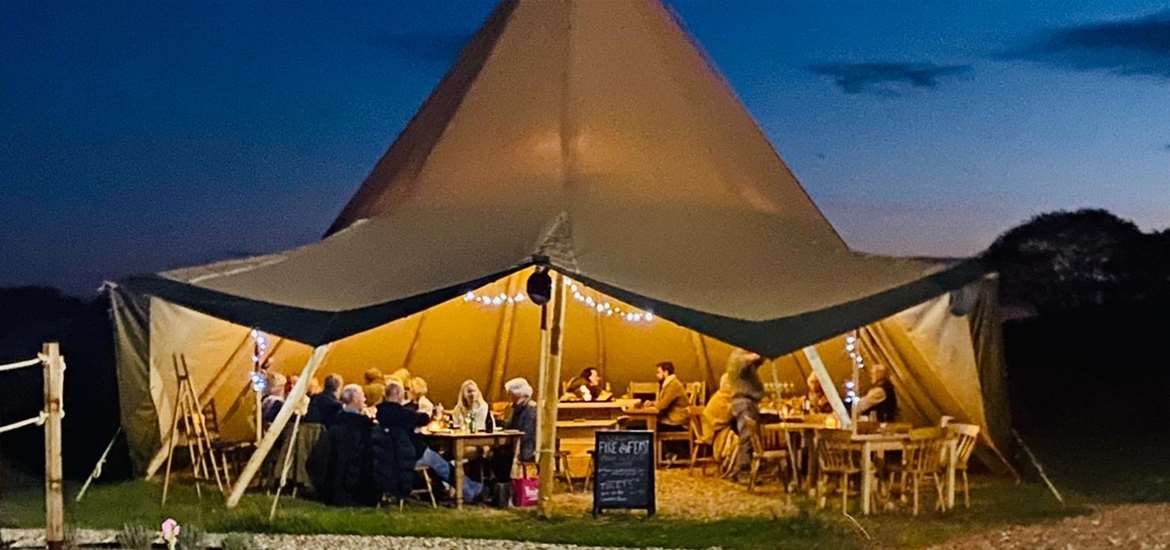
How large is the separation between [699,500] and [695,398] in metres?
2.73

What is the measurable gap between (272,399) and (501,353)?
128 inches

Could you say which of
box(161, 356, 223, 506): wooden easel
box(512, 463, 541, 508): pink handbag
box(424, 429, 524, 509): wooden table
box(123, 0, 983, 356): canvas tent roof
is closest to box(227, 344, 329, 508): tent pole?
box(123, 0, 983, 356): canvas tent roof

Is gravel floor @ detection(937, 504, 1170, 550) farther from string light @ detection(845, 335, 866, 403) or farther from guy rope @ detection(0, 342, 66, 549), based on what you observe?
guy rope @ detection(0, 342, 66, 549)

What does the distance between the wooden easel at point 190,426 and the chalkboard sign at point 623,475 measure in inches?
104

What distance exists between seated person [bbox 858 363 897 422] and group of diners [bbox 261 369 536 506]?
226 cm

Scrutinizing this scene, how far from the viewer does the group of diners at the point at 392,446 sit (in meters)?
10.3

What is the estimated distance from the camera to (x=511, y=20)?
12016 mm

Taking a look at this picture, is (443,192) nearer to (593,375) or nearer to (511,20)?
(511,20)

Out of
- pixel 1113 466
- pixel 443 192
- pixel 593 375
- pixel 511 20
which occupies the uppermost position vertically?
pixel 511 20

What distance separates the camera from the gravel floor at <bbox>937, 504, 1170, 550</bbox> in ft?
29.0

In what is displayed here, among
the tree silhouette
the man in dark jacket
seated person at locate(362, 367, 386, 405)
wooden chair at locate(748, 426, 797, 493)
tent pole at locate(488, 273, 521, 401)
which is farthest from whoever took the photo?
the tree silhouette

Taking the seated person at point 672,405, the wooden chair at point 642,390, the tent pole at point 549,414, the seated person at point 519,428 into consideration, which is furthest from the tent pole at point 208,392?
the wooden chair at point 642,390

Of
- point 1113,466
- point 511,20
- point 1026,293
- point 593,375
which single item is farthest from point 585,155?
point 1026,293

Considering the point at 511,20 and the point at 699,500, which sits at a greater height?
the point at 511,20
